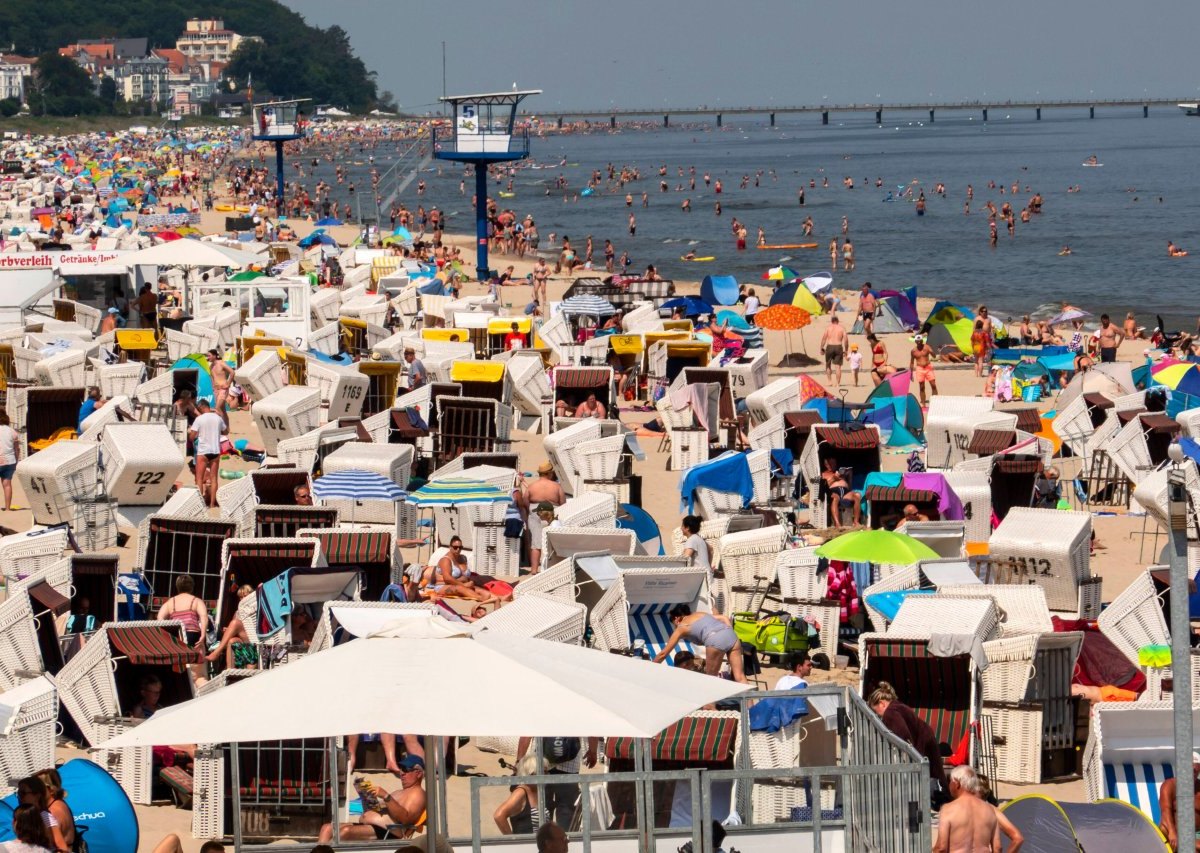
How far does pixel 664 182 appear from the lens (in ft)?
300

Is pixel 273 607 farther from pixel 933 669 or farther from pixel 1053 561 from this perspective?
pixel 1053 561

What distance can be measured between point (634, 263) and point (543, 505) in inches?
1371

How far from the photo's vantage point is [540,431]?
17531mm

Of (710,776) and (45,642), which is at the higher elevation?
(710,776)

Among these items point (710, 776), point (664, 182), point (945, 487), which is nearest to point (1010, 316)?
point (945, 487)

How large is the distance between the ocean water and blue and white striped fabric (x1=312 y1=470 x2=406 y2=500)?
77.7ft

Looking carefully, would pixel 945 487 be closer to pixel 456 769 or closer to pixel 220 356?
pixel 456 769

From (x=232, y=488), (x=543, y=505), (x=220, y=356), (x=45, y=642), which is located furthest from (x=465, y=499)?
(x=220, y=356)

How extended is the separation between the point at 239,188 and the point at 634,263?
32.0 meters

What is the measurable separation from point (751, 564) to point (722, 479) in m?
2.17

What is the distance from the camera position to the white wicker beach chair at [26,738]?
7.40 m

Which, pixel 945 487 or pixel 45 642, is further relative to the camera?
pixel 945 487

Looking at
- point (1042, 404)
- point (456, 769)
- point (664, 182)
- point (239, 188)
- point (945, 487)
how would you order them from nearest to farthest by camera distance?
point (456, 769) → point (945, 487) → point (1042, 404) → point (239, 188) → point (664, 182)

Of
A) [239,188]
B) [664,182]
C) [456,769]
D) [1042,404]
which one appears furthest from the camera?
[664,182]
